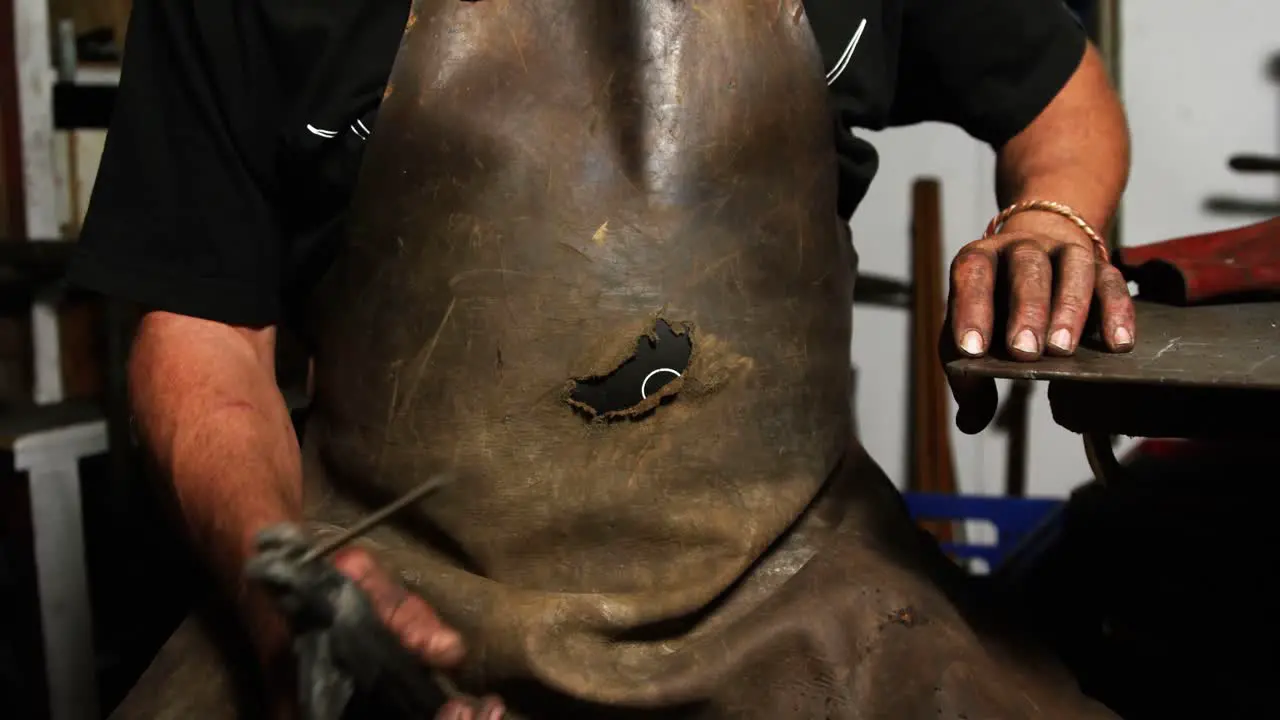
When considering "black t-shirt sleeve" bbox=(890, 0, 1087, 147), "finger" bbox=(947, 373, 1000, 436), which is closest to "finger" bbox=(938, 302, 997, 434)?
"finger" bbox=(947, 373, 1000, 436)

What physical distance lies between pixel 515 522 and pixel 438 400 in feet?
0.32

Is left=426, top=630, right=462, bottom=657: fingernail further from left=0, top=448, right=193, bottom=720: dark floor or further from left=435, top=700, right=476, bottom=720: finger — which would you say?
left=0, top=448, right=193, bottom=720: dark floor

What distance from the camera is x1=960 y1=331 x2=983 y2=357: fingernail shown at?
0.60 m

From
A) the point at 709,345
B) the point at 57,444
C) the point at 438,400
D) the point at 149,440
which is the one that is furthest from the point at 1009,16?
the point at 57,444

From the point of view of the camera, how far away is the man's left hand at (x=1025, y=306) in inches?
23.4

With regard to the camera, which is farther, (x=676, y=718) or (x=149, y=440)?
(x=149, y=440)

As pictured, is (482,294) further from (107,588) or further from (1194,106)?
(1194,106)

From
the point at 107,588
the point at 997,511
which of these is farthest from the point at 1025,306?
the point at 107,588

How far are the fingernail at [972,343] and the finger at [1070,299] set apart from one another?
0.11 feet

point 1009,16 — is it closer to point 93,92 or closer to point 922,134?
point 922,134

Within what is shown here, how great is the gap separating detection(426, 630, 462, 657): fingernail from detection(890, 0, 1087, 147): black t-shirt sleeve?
2.05ft

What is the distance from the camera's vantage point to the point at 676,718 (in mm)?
649

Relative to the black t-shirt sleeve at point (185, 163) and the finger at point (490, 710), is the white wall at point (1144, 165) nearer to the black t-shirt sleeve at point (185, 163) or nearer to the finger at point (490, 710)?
the black t-shirt sleeve at point (185, 163)

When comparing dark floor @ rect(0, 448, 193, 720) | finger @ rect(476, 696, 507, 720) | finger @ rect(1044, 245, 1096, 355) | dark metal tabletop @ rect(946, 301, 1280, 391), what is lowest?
dark floor @ rect(0, 448, 193, 720)
